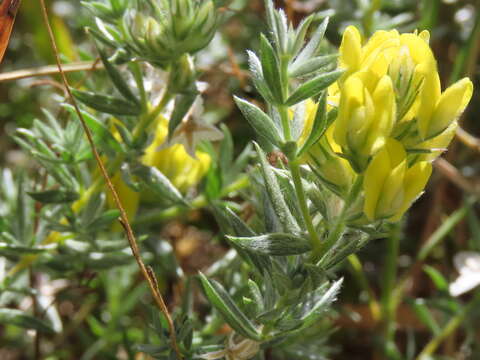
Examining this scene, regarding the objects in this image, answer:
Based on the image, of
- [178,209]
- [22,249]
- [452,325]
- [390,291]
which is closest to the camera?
[22,249]

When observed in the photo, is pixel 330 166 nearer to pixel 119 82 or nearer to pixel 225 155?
pixel 119 82

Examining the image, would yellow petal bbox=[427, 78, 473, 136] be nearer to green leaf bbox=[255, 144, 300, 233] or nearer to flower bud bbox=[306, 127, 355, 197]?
flower bud bbox=[306, 127, 355, 197]

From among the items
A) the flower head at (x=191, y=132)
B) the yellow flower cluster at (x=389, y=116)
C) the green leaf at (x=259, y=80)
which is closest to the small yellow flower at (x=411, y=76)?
the yellow flower cluster at (x=389, y=116)

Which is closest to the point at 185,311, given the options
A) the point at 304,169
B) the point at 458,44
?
the point at 304,169

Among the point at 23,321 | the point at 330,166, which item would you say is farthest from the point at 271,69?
the point at 23,321

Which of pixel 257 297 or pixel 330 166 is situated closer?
pixel 330 166

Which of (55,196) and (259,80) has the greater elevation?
(259,80)

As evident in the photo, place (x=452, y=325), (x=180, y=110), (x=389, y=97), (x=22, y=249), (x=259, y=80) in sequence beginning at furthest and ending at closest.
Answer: (x=452, y=325) < (x=22, y=249) < (x=180, y=110) < (x=259, y=80) < (x=389, y=97)

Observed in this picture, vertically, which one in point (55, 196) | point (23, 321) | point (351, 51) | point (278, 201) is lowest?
point (23, 321)
